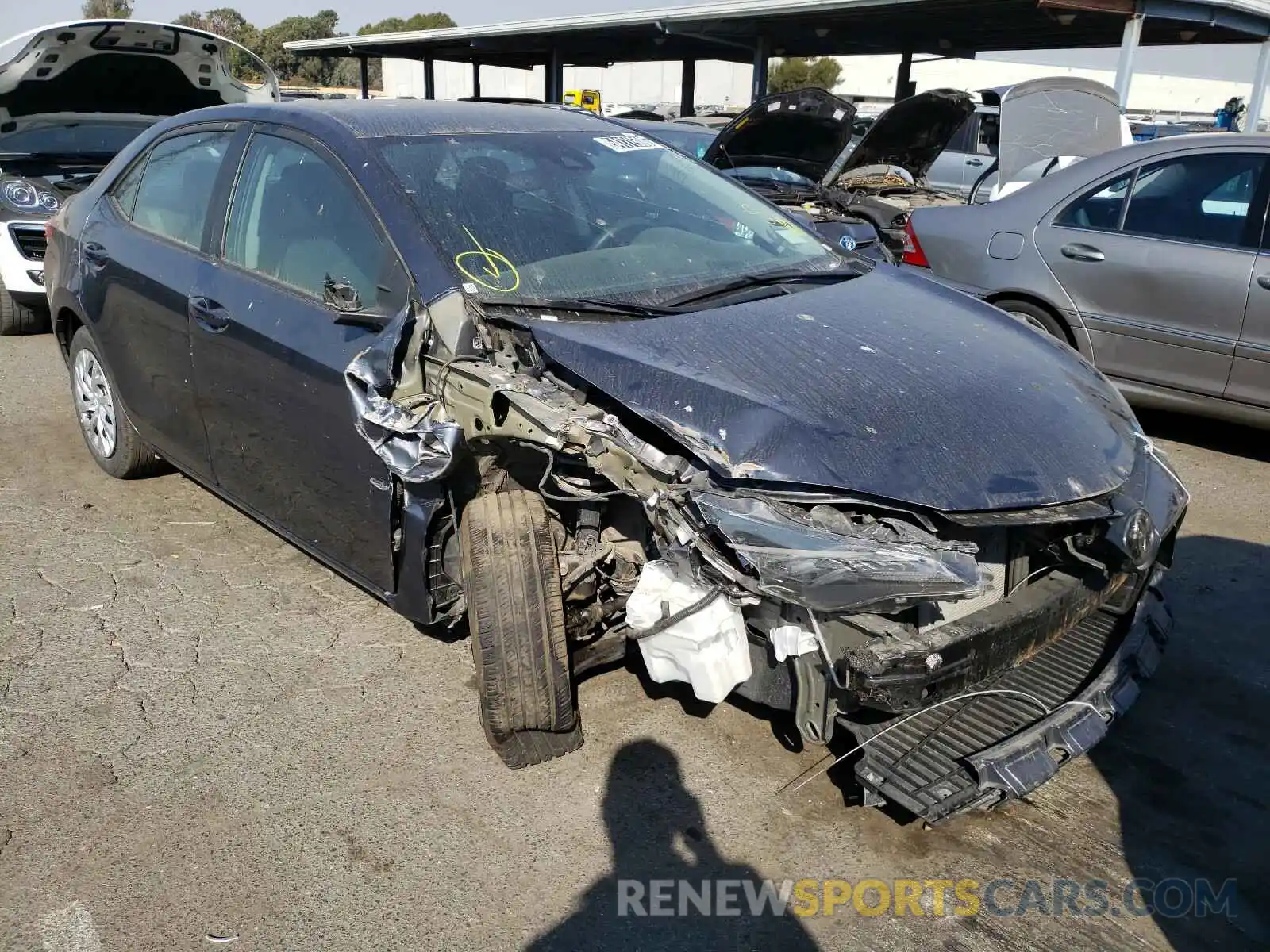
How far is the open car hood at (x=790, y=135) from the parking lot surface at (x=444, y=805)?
5448mm

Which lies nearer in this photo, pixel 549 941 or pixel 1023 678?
pixel 549 941

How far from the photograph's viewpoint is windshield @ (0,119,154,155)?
25.8 feet

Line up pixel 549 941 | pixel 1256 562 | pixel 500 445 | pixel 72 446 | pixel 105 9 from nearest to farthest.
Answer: pixel 549 941
pixel 500 445
pixel 1256 562
pixel 72 446
pixel 105 9

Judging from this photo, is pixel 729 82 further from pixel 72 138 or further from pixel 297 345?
pixel 297 345

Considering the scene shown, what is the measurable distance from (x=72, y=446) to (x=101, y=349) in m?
1.22

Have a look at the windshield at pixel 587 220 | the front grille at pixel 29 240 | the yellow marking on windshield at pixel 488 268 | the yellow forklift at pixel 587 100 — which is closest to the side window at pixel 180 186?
the windshield at pixel 587 220

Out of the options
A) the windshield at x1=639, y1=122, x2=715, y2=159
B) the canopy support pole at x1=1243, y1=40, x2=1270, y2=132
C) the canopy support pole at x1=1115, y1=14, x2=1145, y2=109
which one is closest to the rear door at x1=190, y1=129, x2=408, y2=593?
the windshield at x1=639, y1=122, x2=715, y2=159

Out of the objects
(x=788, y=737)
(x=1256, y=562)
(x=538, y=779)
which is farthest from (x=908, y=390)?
(x=1256, y=562)

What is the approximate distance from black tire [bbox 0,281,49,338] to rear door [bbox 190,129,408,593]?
4922 mm

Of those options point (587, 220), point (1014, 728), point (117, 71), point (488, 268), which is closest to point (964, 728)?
point (1014, 728)

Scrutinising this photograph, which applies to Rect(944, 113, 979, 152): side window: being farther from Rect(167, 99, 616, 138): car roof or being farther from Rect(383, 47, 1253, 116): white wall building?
Rect(383, 47, 1253, 116): white wall building

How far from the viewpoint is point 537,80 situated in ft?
153

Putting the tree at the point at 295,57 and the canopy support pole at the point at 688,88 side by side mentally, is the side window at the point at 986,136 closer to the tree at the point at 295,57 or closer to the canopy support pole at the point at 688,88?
the canopy support pole at the point at 688,88

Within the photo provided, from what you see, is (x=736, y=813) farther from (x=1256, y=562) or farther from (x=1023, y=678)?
(x=1256, y=562)
